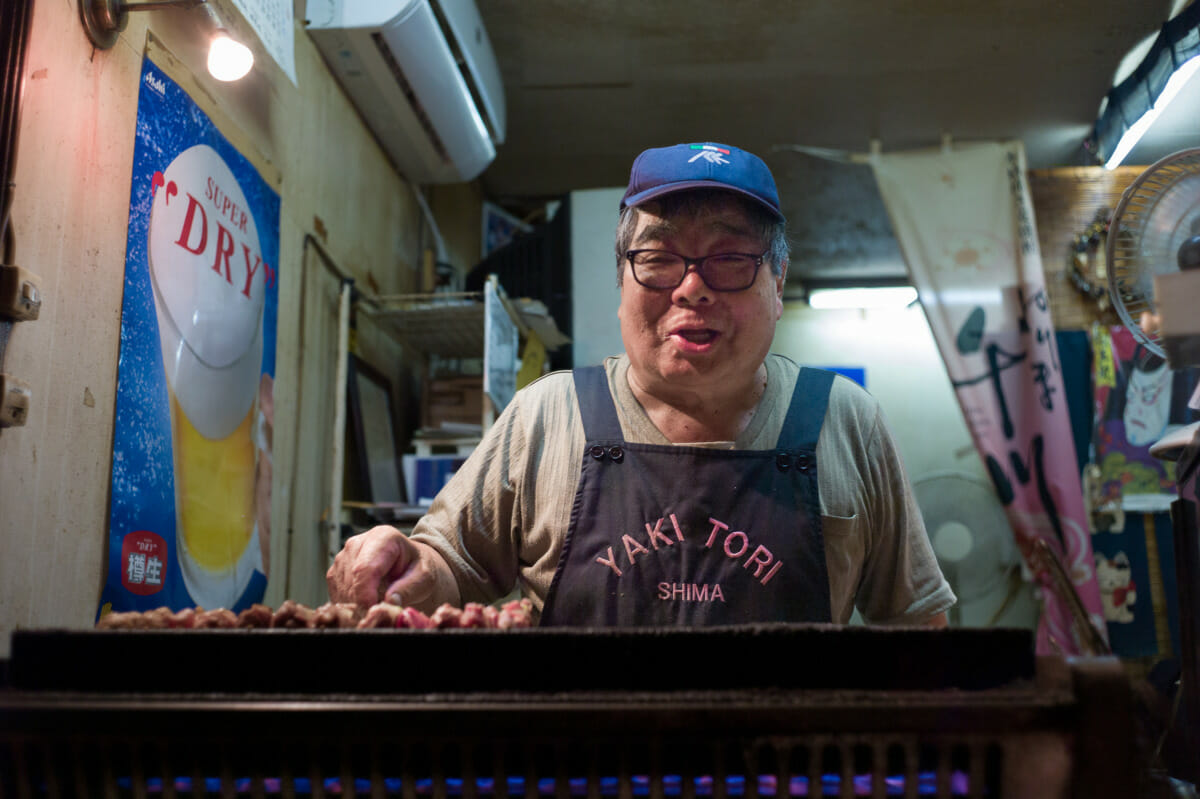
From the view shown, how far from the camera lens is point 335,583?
49.0 inches

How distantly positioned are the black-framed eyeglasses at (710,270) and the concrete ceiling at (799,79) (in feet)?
8.23

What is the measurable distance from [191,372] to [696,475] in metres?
1.42

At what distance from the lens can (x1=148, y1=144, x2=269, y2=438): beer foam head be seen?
215 centimetres

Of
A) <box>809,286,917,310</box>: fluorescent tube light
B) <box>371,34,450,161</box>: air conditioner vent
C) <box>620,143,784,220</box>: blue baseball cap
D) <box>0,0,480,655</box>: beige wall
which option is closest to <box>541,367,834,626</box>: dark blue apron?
<box>620,143,784,220</box>: blue baseball cap

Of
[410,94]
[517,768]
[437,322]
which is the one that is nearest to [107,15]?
[517,768]

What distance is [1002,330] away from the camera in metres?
4.48

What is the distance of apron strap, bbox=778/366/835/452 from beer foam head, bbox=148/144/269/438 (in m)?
1.50

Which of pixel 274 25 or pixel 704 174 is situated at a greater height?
pixel 274 25

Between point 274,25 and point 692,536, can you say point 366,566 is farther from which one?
point 274,25

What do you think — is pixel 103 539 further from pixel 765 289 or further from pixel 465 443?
pixel 465 443

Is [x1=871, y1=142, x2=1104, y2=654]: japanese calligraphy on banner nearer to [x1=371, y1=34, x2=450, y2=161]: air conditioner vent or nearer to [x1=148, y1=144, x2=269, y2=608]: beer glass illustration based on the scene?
[x1=371, y1=34, x2=450, y2=161]: air conditioner vent

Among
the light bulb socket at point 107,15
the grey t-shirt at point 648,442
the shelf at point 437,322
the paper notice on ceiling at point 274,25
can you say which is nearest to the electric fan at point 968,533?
the shelf at point 437,322

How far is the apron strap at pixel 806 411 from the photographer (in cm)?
163

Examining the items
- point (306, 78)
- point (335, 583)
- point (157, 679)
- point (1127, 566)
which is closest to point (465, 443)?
point (306, 78)
